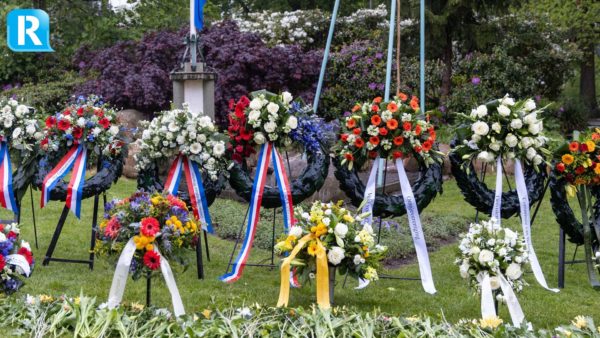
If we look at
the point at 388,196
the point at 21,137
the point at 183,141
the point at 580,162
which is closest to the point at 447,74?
the point at 388,196

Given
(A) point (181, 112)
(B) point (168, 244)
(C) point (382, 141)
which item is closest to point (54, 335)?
(B) point (168, 244)

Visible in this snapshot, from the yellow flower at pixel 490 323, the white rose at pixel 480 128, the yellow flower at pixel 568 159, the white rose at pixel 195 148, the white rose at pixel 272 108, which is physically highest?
the white rose at pixel 272 108

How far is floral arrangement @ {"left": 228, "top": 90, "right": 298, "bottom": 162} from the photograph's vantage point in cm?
675

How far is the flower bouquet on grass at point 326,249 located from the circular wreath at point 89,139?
8.07ft

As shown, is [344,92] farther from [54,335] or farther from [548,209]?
[54,335]

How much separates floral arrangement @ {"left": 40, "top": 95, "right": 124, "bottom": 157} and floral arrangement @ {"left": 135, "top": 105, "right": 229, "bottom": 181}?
46cm

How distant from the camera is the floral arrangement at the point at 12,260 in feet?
17.5

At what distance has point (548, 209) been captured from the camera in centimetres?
1122

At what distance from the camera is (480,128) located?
21.5ft

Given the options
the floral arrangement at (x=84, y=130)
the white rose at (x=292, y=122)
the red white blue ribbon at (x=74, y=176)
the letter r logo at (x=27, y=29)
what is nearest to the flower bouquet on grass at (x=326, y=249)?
the white rose at (x=292, y=122)

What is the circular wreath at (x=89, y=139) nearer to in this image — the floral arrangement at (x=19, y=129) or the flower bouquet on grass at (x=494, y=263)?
the floral arrangement at (x=19, y=129)

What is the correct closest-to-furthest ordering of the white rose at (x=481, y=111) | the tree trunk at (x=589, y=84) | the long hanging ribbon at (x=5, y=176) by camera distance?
1. the white rose at (x=481, y=111)
2. the long hanging ribbon at (x=5, y=176)
3. the tree trunk at (x=589, y=84)

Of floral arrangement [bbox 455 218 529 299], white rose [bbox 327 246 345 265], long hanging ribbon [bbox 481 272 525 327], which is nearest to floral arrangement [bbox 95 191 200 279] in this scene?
white rose [bbox 327 246 345 265]

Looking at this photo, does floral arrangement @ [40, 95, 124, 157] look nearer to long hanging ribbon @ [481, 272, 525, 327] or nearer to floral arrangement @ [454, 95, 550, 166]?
floral arrangement @ [454, 95, 550, 166]
